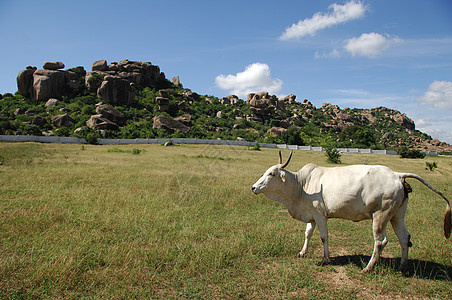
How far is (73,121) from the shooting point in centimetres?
5284

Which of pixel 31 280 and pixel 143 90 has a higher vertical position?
pixel 143 90

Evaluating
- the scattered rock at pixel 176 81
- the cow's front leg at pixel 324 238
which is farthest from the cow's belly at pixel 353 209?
the scattered rock at pixel 176 81

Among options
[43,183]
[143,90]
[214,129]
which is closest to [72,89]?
[143,90]

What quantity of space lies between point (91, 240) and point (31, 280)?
172cm

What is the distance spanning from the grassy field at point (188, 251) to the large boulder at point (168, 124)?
4883cm

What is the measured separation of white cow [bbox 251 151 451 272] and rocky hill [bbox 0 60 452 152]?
140ft

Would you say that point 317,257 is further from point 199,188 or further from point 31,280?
point 199,188

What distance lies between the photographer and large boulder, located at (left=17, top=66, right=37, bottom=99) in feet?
211

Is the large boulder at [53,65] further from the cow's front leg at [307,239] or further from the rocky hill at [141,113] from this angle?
the cow's front leg at [307,239]

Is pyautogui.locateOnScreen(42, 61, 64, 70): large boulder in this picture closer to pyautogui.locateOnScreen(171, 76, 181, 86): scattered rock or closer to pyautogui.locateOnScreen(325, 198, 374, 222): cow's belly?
pyautogui.locateOnScreen(171, 76, 181, 86): scattered rock

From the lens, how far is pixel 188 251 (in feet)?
19.0

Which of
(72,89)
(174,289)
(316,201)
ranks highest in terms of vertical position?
(72,89)

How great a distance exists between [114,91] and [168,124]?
1712 centimetres

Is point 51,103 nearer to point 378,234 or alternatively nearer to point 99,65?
point 99,65
